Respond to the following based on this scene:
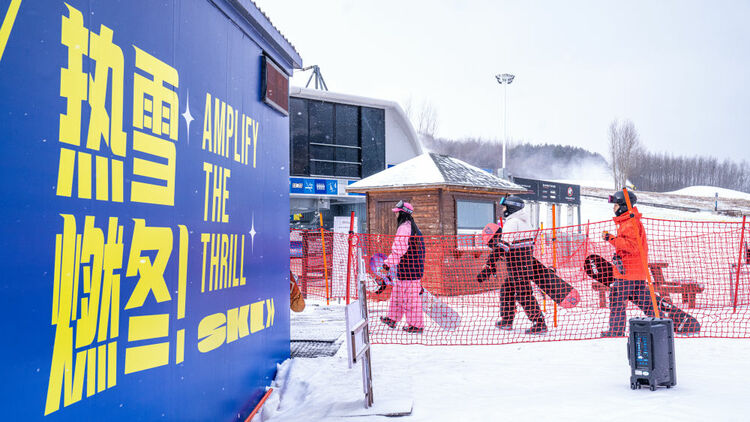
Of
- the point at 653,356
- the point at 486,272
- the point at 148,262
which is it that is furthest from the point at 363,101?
the point at 148,262

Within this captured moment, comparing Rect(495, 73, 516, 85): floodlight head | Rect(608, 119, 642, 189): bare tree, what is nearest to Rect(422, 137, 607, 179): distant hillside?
Rect(608, 119, 642, 189): bare tree

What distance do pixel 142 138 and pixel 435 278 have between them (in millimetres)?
8737

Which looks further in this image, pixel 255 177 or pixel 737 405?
pixel 255 177

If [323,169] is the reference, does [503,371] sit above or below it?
below

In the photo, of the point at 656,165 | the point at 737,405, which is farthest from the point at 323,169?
the point at 656,165

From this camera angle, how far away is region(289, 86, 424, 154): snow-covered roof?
55.6ft

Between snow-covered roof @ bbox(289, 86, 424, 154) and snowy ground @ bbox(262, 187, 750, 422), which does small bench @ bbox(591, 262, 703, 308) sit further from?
snow-covered roof @ bbox(289, 86, 424, 154)

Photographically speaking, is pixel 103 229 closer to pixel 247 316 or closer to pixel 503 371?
pixel 247 316

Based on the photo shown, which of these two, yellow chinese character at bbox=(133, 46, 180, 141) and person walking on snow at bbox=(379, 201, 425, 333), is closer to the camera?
yellow chinese character at bbox=(133, 46, 180, 141)

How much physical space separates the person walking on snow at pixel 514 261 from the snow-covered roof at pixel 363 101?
10534mm

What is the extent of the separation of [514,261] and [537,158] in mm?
92014

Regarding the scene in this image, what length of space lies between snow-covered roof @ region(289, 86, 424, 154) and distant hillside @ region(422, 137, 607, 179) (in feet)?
194

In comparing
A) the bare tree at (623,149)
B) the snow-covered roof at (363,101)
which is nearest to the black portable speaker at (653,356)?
the snow-covered roof at (363,101)

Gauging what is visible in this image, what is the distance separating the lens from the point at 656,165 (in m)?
81.3
